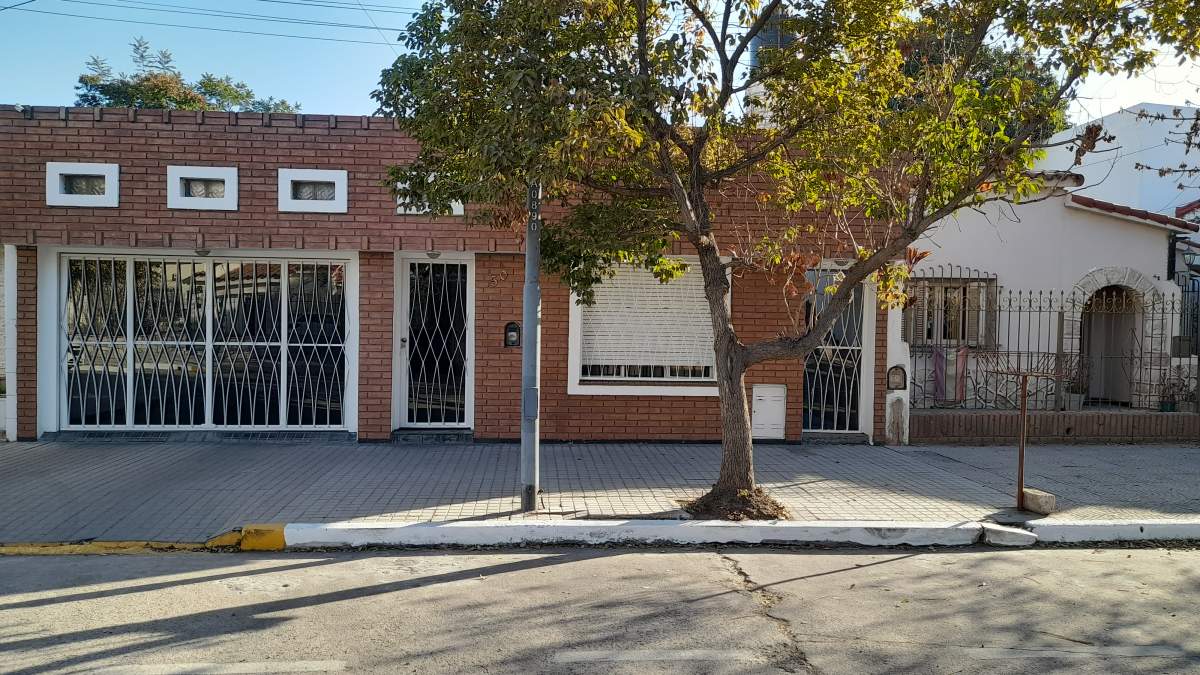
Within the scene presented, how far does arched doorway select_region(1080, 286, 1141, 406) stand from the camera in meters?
13.3

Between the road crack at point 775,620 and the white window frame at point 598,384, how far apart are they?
14.5 ft

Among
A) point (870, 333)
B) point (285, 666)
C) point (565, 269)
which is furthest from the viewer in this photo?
point (870, 333)

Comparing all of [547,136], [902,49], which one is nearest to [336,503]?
[547,136]

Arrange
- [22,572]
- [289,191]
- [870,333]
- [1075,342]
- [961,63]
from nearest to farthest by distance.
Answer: [22,572] < [961,63] < [289,191] < [870,333] < [1075,342]

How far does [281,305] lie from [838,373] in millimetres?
7541

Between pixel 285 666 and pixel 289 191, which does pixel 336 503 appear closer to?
pixel 285 666

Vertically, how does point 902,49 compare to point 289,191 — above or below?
above

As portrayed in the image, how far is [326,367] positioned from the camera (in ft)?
36.5

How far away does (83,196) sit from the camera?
1043 cm

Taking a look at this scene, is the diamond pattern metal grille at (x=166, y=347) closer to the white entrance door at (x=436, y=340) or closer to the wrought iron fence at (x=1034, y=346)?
the white entrance door at (x=436, y=340)

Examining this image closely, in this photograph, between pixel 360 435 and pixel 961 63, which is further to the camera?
pixel 360 435

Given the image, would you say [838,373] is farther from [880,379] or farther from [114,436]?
[114,436]

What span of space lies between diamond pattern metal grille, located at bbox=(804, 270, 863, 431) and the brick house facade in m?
0.04

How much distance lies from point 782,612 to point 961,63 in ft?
17.4
